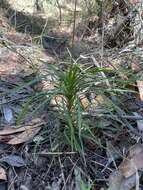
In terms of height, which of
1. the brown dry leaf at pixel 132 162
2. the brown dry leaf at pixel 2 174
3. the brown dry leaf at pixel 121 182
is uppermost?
the brown dry leaf at pixel 132 162

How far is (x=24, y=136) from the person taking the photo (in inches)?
83.7

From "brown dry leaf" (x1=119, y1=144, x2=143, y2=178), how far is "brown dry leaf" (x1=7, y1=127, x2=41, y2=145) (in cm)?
46

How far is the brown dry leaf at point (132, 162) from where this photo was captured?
194 cm

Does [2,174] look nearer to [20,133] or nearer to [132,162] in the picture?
[20,133]

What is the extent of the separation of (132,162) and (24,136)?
21.3 inches

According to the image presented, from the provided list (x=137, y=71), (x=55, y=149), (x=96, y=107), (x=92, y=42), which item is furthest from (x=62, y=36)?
(x=55, y=149)

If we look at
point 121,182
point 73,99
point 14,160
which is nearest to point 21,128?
point 14,160

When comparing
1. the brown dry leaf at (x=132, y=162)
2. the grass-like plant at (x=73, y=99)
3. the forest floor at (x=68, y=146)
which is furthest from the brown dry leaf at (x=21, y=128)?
the brown dry leaf at (x=132, y=162)

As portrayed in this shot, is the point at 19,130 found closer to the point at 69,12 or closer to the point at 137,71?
the point at 137,71

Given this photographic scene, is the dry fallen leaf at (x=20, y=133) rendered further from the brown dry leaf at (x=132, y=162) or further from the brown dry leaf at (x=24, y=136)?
the brown dry leaf at (x=132, y=162)

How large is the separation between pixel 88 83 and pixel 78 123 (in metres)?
0.23

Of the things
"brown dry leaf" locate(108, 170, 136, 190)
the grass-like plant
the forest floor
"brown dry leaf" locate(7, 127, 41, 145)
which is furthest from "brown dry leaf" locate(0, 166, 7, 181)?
"brown dry leaf" locate(108, 170, 136, 190)

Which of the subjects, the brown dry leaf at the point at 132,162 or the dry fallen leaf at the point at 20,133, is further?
the dry fallen leaf at the point at 20,133

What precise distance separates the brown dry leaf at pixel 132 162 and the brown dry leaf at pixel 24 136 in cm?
46
